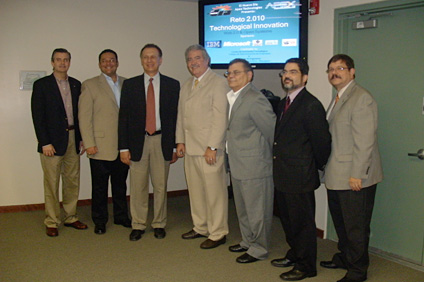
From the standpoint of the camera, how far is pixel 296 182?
2.80m

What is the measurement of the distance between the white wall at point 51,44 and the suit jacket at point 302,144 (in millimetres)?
2348

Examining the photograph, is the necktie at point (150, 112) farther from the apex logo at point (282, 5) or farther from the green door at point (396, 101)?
the green door at point (396, 101)

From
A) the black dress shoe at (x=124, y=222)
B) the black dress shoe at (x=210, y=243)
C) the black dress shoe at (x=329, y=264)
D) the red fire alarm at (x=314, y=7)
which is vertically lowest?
the black dress shoe at (x=329, y=264)

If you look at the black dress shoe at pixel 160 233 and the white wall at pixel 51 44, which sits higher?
the white wall at pixel 51 44

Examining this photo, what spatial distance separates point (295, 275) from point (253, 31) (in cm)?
258

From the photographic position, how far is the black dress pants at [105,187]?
396 cm

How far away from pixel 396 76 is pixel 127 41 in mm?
3243

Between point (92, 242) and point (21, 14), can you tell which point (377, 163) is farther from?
point (21, 14)

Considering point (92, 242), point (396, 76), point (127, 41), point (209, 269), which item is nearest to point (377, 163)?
point (396, 76)

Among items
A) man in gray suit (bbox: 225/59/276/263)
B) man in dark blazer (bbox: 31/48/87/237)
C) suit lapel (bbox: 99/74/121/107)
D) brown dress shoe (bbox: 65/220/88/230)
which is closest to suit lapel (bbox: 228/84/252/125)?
man in gray suit (bbox: 225/59/276/263)

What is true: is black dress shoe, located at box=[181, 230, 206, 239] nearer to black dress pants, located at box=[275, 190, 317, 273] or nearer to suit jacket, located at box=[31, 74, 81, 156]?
black dress pants, located at box=[275, 190, 317, 273]

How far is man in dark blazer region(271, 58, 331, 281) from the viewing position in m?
2.73

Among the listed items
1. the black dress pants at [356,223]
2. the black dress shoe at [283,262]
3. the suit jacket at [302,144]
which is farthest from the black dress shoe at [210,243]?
the black dress pants at [356,223]

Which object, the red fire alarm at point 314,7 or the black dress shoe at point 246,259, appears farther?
the red fire alarm at point 314,7
